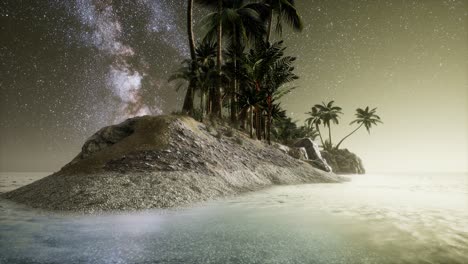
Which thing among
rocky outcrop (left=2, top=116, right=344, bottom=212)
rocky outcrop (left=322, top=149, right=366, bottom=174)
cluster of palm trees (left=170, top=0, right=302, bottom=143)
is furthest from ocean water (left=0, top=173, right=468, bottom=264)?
rocky outcrop (left=322, top=149, right=366, bottom=174)

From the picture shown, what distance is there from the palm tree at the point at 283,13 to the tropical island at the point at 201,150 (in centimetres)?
9

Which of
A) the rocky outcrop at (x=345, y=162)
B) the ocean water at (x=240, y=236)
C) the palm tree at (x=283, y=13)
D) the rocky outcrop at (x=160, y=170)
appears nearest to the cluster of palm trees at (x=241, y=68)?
the palm tree at (x=283, y=13)

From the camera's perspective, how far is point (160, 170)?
12227mm

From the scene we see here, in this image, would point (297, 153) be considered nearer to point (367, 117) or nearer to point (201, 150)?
point (201, 150)

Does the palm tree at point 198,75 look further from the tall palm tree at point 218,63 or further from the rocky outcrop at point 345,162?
the rocky outcrop at point 345,162

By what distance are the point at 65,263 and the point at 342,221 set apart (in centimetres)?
491

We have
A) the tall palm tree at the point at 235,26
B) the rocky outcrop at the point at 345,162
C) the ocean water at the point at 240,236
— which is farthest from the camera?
the rocky outcrop at the point at 345,162

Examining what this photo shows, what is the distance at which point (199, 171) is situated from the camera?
12992mm

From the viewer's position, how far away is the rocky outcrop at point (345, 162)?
173ft

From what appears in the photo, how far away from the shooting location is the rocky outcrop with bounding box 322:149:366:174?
52750 mm

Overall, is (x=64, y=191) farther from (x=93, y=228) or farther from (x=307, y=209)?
(x=307, y=209)

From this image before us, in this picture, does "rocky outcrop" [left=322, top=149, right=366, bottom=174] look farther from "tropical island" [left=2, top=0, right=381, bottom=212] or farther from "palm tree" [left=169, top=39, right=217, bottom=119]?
"palm tree" [left=169, top=39, right=217, bottom=119]

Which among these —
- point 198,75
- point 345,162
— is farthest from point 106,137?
point 345,162

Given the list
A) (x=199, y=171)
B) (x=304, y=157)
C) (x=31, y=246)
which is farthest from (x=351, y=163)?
(x=31, y=246)
